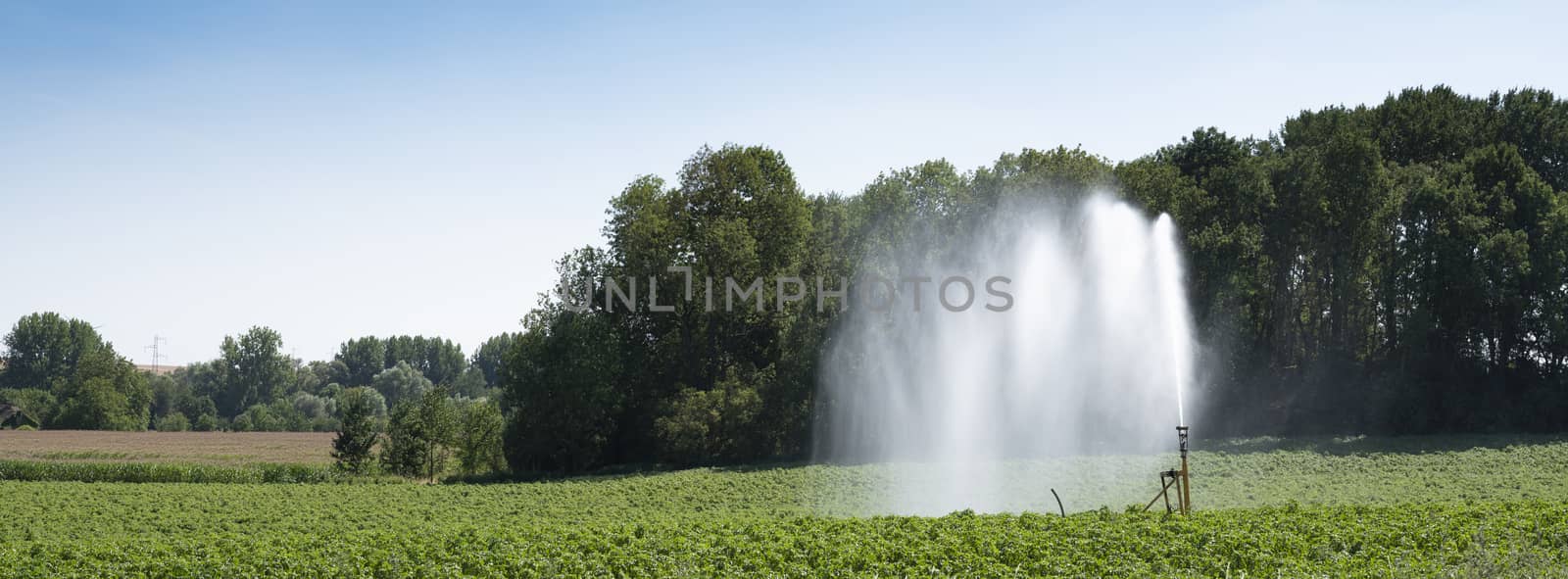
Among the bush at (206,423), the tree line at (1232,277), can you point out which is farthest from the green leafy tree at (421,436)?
the bush at (206,423)

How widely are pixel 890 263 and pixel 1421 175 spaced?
25.1 metres

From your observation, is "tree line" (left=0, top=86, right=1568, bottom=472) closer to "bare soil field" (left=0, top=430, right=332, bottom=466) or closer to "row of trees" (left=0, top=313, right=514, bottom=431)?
"bare soil field" (left=0, top=430, right=332, bottom=466)

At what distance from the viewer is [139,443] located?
3371 inches

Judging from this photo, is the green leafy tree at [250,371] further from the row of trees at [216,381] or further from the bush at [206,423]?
the bush at [206,423]

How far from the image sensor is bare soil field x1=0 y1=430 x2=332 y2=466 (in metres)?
69.6

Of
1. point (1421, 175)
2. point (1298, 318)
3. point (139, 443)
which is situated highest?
point (1421, 175)

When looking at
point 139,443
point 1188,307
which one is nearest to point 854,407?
point 1188,307

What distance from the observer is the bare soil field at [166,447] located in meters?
69.6

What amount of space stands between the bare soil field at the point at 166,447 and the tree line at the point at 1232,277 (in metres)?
21.6

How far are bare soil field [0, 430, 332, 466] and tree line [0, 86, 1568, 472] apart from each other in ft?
71.0

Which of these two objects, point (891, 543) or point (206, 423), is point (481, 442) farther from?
point (206, 423)

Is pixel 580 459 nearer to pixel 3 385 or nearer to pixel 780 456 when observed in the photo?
pixel 780 456

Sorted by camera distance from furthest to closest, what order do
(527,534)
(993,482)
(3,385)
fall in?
(3,385) < (993,482) < (527,534)

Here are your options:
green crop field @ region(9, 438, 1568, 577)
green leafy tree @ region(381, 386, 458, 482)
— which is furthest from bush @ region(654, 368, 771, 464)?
green crop field @ region(9, 438, 1568, 577)
